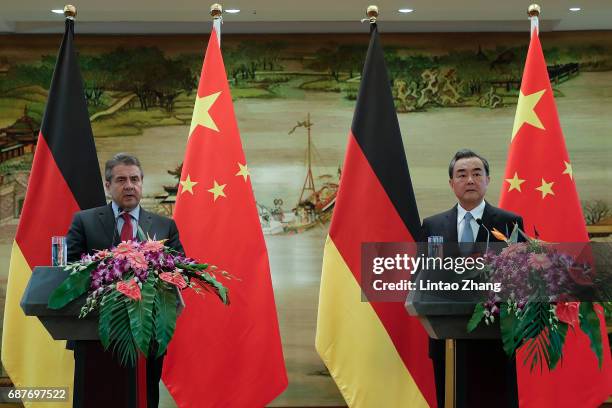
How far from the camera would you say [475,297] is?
9.06 feet

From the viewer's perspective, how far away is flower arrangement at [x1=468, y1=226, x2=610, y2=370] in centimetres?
264

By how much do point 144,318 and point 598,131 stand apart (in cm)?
407

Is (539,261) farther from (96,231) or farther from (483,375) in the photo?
(96,231)

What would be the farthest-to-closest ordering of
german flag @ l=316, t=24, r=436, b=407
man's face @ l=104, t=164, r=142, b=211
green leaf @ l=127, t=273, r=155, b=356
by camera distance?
1. german flag @ l=316, t=24, r=436, b=407
2. man's face @ l=104, t=164, r=142, b=211
3. green leaf @ l=127, t=273, r=155, b=356

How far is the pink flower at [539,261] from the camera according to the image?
2643 millimetres

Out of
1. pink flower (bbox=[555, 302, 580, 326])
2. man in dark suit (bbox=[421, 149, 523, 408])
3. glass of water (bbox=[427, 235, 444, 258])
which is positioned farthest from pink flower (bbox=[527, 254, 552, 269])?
man in dark suit (bbox=[421, 149, 523, 408])

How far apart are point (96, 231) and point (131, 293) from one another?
1213 millimetres

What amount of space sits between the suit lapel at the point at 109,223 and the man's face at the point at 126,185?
9 cm

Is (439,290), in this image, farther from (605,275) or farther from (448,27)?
(448,27)

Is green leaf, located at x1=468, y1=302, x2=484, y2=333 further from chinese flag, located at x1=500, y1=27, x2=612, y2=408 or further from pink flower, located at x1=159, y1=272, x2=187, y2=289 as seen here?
chinese flag, located at x1=500, y1=27, x2=612, y2=408

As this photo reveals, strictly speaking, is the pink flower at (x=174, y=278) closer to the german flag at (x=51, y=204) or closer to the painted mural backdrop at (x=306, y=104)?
the german flag at (x=51, y=204)

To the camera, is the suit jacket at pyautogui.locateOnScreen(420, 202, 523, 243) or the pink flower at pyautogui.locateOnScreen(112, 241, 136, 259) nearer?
the pink flower at pyautogui.locateOnScreen(112, 241, 136, 259)

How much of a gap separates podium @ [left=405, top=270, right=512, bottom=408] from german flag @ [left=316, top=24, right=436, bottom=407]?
124 centimetres

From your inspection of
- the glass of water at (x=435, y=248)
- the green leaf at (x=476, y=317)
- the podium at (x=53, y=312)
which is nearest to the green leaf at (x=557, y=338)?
the green leaf at (x=476, y=317)
